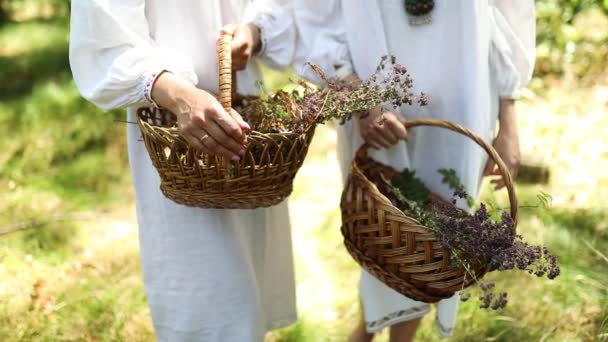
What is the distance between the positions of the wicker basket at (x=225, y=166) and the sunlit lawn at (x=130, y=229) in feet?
3.98

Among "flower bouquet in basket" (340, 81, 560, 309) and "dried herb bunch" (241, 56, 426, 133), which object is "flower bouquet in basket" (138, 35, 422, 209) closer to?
"dried herb bunch" (241, 56, 426, 133)

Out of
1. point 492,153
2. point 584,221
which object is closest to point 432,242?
point 492,153

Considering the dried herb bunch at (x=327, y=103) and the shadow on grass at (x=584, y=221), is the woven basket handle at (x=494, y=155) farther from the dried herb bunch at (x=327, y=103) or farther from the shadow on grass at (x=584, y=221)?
the shadow on grass at (x=584, y=221)

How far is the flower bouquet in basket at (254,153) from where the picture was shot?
5.17 feet

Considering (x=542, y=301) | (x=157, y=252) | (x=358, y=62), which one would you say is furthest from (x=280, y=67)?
(x=542, y=301)

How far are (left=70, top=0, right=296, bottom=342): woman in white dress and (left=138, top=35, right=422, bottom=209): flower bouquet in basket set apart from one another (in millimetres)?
49

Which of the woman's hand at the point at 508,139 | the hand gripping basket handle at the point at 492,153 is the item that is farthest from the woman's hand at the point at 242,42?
the woman's hand at the point at 508,139

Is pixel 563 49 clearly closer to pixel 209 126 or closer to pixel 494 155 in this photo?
pixel 494 155

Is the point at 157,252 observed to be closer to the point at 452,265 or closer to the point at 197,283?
the point at 197,283

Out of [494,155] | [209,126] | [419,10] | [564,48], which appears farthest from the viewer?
[564,48]

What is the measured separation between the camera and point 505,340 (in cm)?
269

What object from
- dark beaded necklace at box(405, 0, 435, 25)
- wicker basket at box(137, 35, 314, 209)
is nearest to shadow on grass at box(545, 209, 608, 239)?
dark beaded necklace at box(405, 0, 435, 25)

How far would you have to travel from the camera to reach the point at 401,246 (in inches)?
69.5

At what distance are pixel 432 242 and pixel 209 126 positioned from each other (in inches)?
24.3
